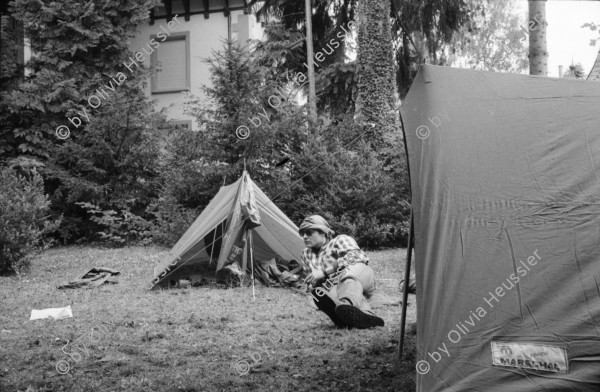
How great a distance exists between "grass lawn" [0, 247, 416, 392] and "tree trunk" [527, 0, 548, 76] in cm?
298

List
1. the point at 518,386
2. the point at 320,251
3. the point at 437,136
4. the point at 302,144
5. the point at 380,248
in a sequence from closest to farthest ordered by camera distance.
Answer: the point at 518,386 < the point at 437,136 < the point at 320,251 < the point at 380,248 < the point at 302,144

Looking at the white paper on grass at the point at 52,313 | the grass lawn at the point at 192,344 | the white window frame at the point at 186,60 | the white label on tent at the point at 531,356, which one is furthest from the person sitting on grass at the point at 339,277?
the white window frame at the point at 186,60

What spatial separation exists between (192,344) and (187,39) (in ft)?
45.6

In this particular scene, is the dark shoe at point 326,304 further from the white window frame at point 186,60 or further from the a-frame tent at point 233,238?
the white window frame at point 186,60

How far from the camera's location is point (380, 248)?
11867mm

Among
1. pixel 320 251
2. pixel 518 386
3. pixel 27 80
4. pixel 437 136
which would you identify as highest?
pixel 27 80

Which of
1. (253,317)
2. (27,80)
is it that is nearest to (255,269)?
(253,317)

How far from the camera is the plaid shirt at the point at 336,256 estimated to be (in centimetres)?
586

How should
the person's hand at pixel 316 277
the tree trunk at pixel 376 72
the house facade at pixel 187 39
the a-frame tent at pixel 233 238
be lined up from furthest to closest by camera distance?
the house facade at pixel 187 39, the tree trunk at pixel 376 72, the a-frame tent at pixel 233 238, the person's hand at pixel 316 277

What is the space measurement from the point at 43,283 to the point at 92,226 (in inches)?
197

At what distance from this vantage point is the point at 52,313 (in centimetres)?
643

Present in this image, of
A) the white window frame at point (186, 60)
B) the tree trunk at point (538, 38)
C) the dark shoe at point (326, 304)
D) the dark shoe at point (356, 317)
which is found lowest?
the dark shoe at point (356, 317)

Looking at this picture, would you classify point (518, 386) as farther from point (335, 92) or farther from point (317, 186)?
point (335, 92)

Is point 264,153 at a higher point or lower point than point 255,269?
higher
